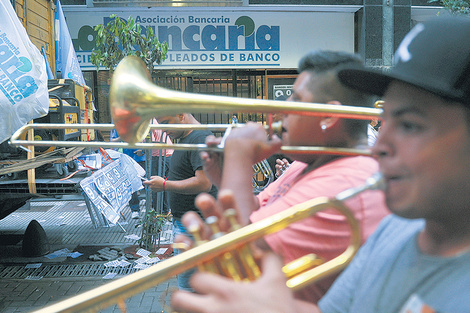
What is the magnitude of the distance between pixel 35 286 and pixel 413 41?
459 centimetres

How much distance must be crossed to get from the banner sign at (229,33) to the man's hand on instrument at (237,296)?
30.9 ft

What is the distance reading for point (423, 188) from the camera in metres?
0.83

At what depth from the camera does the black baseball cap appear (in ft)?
2.69

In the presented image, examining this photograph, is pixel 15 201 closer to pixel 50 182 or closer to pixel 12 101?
pixel 50 182

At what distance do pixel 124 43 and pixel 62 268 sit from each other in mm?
Answer: 2742

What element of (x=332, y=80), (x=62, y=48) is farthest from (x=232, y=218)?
(x=62, y=48)

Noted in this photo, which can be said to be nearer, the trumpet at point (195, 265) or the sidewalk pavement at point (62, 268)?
the trumpet at point (195, 265)

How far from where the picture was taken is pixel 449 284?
2.66ft

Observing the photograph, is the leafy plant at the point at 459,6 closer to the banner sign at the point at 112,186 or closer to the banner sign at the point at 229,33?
the banner sign at the point at 229,33

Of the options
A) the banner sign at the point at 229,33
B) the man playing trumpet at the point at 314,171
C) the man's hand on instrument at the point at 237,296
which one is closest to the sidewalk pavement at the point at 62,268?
the man playing trumpet at the point at 314,171

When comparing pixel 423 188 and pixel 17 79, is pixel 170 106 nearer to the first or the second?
pixel 423 188

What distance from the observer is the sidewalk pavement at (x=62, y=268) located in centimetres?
412

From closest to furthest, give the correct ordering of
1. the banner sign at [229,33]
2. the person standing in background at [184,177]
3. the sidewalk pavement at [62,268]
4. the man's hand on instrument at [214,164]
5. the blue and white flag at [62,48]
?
the man's hand on instrument at [214,164], the person standing in background at [184,177], the sidewalk pavement at [62,268], the blue and white flag at [62,48], the banner sign at [229,33]

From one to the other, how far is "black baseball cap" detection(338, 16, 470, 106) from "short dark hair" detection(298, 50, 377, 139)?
1.73ft
